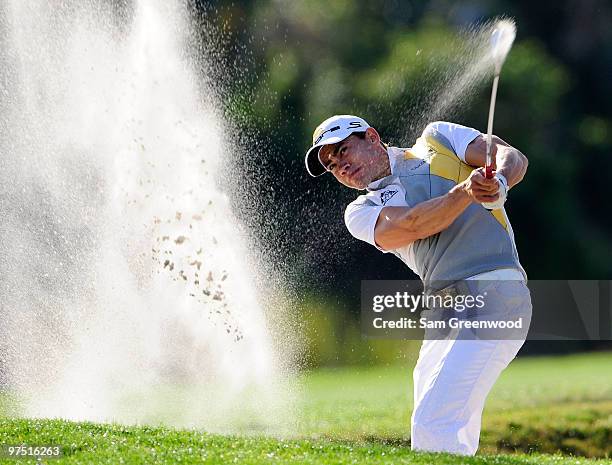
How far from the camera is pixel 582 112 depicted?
24.8 metres

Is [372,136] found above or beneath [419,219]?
above

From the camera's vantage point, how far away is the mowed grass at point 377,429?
5.71 meters

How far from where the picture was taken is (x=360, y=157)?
5.87 m

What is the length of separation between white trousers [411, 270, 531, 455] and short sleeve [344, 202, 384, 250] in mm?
699

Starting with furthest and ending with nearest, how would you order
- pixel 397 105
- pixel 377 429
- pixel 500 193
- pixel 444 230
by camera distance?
1. pixel 397 105
2. pixel 377 429
3. pixel 444 230
4. pixel 500 193

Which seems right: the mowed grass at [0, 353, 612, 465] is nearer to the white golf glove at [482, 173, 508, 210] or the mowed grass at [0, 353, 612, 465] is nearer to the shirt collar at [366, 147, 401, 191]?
the white golf glove at [482, 173, 508, 210]

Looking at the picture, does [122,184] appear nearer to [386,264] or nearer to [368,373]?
[368,373]

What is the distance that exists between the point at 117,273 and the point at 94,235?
565 mm

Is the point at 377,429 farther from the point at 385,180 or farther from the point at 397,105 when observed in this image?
the point at 397,105

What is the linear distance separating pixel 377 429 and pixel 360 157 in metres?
4.15

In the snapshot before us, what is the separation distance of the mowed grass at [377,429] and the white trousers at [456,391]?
11 centimetres

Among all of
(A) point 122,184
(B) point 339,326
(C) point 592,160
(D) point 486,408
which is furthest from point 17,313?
(C) point 592,160

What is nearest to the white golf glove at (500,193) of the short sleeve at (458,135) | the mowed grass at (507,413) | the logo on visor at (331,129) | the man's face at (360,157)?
the short sleeve at (458,135)

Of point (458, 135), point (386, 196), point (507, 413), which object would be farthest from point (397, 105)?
point (386, 196)
